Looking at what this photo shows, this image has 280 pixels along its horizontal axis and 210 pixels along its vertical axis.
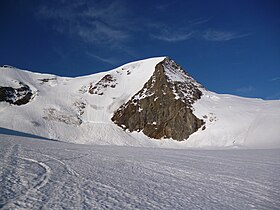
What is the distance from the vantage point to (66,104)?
69.4 metres

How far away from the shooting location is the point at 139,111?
65250 millimetres

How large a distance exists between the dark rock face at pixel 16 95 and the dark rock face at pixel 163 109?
968 inches

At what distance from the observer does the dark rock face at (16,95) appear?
211 ft

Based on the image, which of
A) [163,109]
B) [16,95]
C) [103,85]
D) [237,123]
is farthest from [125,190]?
[103,85]

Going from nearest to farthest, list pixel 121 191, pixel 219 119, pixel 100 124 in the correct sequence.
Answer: pixel 121 191, pixel 219 119, pixel 100 124

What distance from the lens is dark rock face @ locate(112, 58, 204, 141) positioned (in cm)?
5756

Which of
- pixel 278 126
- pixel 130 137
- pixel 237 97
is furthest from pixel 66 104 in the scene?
pixel 278 126

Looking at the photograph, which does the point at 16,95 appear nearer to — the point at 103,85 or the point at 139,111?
the point at 103,85

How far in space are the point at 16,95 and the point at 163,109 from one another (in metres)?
39.9

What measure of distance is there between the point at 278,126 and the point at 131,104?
37428mm

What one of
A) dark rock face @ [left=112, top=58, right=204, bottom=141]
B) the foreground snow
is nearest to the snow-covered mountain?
dark rock face @ [left=112, top=58, right=204, bottom=141]

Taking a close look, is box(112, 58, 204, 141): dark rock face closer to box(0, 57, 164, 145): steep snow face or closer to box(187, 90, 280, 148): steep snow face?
box(187, 90, 280, 148): steep snow face

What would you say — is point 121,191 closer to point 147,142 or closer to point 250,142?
point 250,142

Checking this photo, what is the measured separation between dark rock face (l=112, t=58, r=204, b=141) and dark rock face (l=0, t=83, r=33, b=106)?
2458 centimetres
